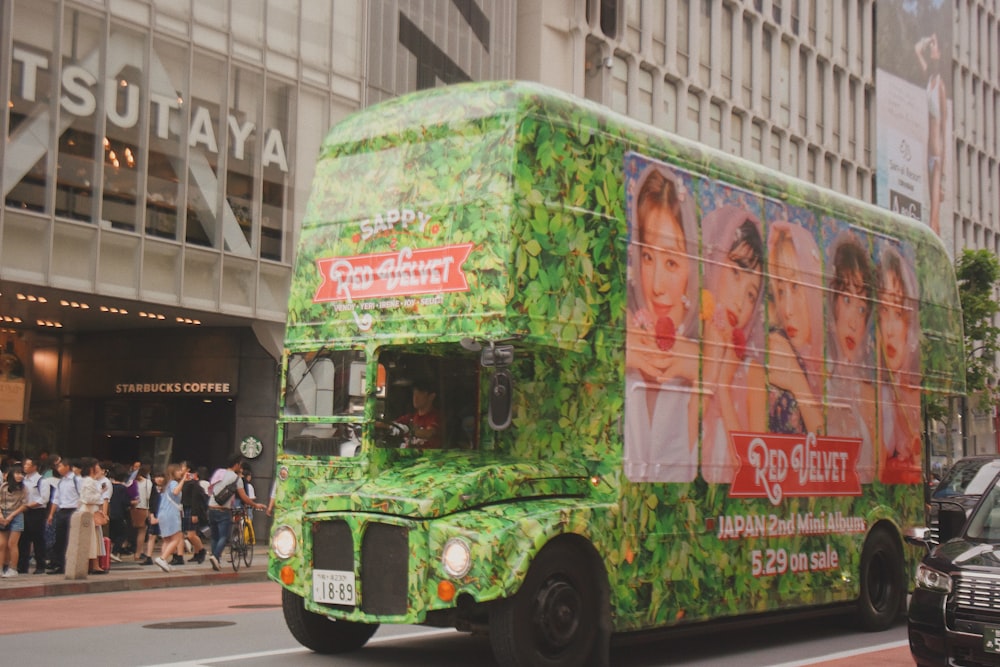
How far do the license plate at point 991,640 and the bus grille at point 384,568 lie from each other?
12.9 feet

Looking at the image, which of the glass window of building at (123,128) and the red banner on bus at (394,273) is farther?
the glass window of building at (123,128)

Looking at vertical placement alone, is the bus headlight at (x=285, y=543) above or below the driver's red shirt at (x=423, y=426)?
below

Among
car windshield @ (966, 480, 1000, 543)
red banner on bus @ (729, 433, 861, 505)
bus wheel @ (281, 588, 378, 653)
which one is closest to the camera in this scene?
car windshield @ (966, 480, 1000, 543)

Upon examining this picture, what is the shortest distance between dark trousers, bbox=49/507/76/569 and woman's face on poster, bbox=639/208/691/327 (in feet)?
39.6

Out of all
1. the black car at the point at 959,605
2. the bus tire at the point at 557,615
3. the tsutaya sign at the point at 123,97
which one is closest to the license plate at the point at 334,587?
the bus tire at the point at 557,615

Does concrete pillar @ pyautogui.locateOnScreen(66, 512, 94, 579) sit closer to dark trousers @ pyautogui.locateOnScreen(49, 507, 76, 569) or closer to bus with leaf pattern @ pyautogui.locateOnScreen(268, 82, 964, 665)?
dark trousers @ pyautogui.locateOnScreen(49, 507, 76, 569)

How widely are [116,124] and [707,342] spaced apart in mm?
16667

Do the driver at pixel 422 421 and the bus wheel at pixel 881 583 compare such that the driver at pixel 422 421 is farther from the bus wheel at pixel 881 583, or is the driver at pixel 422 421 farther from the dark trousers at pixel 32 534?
the dark trousers at pixel 32 534

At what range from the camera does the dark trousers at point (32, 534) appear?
19.4 meters

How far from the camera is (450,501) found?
911 cm

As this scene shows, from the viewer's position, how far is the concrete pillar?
60.3 ft

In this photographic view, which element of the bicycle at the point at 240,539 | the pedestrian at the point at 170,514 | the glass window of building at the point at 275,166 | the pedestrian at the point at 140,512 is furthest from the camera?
the glass window of building at the point at 275,166

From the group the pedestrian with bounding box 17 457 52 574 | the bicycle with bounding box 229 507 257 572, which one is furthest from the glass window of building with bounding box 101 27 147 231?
the bicycle with bounding box 229 507 257 572

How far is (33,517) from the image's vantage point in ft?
63.7
